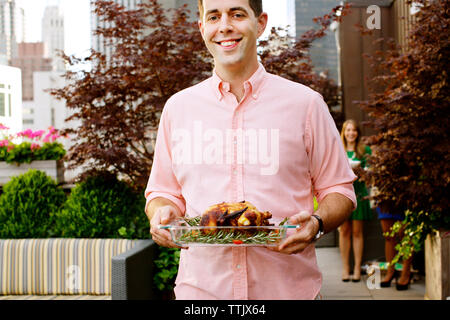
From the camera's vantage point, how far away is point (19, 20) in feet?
19.1

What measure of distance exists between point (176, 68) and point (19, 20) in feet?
6.71

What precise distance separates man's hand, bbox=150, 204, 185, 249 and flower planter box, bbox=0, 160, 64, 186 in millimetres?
5170

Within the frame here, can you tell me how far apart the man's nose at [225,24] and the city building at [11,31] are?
454 centimetres

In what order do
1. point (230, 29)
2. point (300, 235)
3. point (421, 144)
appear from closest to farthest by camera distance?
1. point (300, 235)
2. point (230, 29)
3. point (421, 144)

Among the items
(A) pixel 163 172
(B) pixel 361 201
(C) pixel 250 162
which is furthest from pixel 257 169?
(B) pixel 361 201

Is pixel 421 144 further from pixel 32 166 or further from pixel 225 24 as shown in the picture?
pixel 32 166

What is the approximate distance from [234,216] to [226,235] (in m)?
0.05

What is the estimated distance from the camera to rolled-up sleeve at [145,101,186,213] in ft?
5.07

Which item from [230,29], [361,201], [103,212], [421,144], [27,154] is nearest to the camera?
[230,29]

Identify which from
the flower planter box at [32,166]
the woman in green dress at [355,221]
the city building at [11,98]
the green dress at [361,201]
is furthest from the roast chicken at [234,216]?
the flower planter box at [32,166]

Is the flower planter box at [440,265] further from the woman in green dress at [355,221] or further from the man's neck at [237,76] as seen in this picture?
the man's neck at [237,76]

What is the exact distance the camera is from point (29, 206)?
510 cm

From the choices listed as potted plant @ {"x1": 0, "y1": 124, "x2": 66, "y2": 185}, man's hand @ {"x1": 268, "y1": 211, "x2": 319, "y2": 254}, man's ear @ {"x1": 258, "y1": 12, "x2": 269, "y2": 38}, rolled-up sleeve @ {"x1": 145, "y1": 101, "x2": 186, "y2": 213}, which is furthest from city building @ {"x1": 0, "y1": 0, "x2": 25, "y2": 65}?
man's hand @ {"x1": 268, "y1": 211, "x2": 319, "y2": 254}

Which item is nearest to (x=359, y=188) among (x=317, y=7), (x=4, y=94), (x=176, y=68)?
(x=317, y=7)
